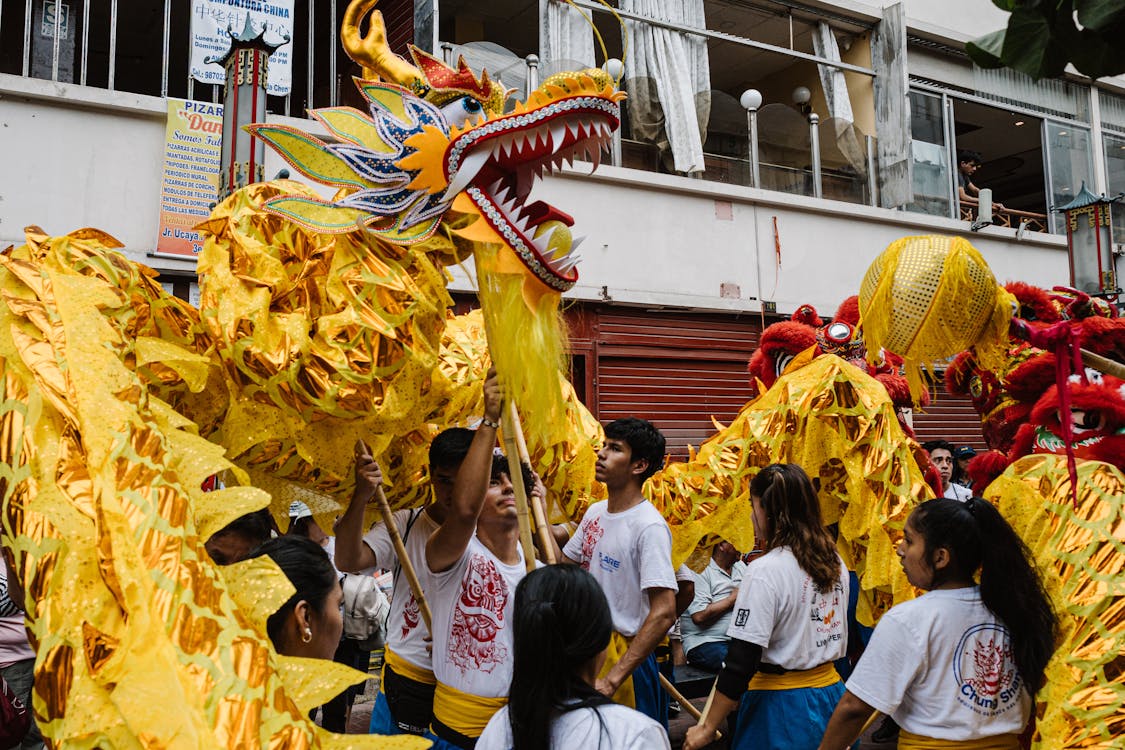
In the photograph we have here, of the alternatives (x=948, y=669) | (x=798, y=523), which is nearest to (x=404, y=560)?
(x=798, y=523)

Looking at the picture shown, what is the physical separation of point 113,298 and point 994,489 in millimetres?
2337

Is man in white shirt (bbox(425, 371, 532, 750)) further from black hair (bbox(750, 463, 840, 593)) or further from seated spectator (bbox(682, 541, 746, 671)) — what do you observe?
seated spectator (bbox(682, 541, 746, 671))

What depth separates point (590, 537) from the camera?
348 cm

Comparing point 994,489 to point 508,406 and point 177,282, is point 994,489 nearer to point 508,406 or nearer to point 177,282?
point 508,406

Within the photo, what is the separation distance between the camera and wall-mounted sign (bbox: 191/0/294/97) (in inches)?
267

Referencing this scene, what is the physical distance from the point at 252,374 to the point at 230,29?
18.2 ft

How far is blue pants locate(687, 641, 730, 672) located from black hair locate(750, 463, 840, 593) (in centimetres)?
241

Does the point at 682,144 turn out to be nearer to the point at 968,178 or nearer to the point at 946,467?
the point at 946,467

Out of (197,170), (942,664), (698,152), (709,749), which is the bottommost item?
(709,749)

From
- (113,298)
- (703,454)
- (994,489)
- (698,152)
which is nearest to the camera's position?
(113,298)

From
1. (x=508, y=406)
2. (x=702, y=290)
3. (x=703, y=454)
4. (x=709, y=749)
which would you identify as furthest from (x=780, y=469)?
(x=702, y=290)

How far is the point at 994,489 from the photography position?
279cm

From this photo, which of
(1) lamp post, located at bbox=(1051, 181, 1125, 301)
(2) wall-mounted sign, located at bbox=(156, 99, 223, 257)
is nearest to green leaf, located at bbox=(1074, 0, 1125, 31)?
(2) wall-mounted sign, located at bbox=(156, 99, 223, 257)

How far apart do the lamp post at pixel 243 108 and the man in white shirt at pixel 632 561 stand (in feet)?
5.20
